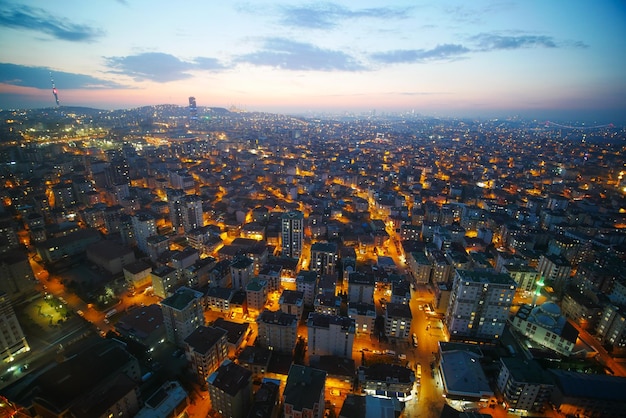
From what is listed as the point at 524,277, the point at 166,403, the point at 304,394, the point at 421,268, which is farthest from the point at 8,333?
the point at 524,277

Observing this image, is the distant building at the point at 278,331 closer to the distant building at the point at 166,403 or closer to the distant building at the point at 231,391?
the distant building at the point at 231,391

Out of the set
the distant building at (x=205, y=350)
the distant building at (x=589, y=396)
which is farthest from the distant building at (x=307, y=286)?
the distant building at (x=589, y=396)

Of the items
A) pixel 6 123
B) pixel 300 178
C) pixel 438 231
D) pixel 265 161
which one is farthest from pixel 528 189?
pixel 6 123

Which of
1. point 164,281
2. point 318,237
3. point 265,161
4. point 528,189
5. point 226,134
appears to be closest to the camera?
point 164,281

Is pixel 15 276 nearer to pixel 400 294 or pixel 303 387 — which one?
pixel 303 387

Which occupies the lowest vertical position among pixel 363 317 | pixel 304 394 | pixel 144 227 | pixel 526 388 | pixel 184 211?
pixel 526 388

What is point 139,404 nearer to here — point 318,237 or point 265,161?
point 318,237
